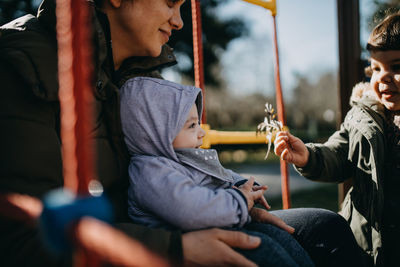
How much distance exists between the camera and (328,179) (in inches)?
54.7

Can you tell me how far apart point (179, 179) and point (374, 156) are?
0.78m

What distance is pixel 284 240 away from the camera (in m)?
0.92

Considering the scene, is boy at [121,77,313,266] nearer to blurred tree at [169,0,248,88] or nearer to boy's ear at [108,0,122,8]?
boy's ear at [108,0,122,8]

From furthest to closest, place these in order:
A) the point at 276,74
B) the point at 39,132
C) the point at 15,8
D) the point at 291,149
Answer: the point at 15,8 → the point at 276,74 → the point at 291,149 → the point at 39,132

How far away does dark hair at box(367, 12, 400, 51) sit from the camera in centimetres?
125

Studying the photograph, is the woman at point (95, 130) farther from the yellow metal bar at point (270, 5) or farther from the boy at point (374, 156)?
the yellow metal bar at point (270, 5)

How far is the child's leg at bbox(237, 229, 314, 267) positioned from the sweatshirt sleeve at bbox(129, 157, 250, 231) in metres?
0.07

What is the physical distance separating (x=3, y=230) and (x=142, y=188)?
31cm

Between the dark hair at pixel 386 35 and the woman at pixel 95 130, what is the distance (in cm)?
69

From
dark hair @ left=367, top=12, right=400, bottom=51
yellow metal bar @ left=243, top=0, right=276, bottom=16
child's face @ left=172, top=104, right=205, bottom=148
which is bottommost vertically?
child's face @ left=172, top=104, right=205, bottom=148

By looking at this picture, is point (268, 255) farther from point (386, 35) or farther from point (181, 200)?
point (386, 35)

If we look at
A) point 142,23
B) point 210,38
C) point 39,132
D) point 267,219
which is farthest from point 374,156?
point 210,38

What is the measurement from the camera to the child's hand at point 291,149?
1.28 m

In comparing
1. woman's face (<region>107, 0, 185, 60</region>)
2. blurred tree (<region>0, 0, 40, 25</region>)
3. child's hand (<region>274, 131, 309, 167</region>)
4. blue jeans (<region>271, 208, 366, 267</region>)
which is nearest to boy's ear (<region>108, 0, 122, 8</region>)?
woman's face (<region>107, 0, 185, 60</region>)
